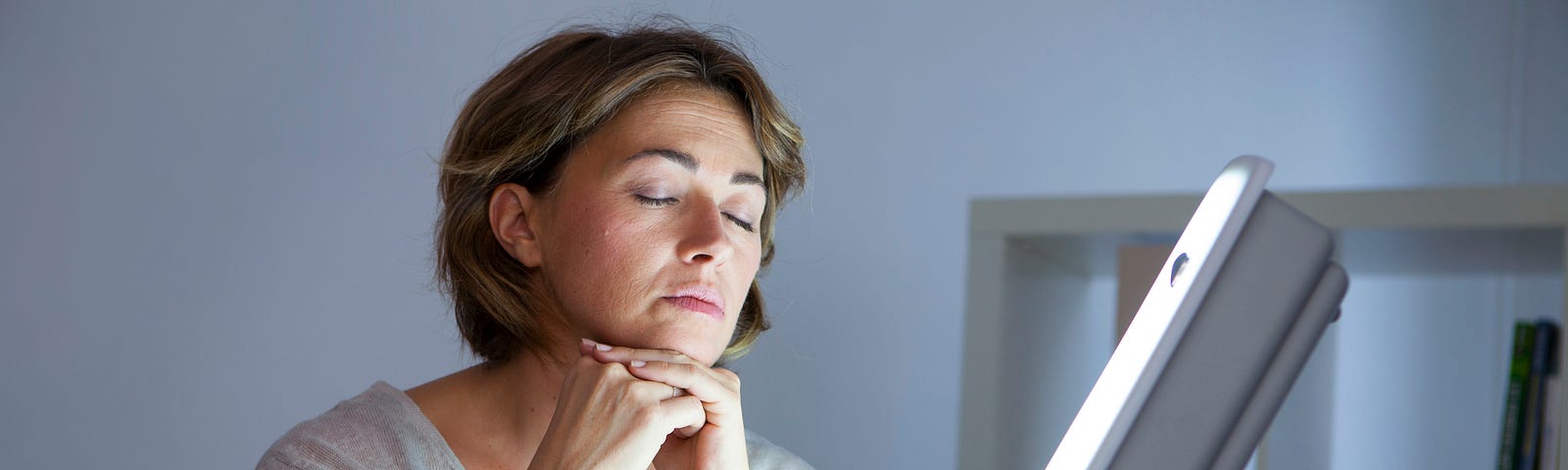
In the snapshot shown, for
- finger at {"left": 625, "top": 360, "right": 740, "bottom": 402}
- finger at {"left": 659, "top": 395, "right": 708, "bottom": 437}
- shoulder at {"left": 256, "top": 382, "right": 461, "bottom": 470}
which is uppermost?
finger at {"left": 625, "top": 360, "right": 740, "bottom": 402}

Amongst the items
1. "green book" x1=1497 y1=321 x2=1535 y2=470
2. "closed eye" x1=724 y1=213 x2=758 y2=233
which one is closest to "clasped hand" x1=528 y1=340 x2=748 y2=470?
"closed eye" x1=724 y1=213 x2=758 y2=233

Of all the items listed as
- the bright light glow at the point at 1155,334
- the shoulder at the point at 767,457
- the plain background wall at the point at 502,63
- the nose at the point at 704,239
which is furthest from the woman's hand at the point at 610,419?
the plain background wall at the point at 502,63

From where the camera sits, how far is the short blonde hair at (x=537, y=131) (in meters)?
Result: 1.21

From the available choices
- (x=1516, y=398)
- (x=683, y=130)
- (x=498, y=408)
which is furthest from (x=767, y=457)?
(x=1516, y=398)

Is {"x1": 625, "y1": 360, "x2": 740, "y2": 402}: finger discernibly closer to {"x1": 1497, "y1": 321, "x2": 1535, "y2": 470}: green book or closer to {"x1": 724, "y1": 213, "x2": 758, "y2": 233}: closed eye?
{"x1": 724, "y1": 213, "x2": 758, "y2": 233}: closed eye

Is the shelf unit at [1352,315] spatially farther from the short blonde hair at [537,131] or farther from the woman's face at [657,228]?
the woman's face at [657,228]

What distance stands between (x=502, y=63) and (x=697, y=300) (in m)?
1.29

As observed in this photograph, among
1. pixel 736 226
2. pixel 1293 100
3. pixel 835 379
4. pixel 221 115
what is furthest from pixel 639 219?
pixel 221 115

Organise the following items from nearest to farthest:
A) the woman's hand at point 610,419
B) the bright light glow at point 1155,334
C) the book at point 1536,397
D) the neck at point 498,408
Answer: the bright light glow at point 1155,334 < the woman's hand at point 610,419 < the neck at point 498,408 < the book at point 1536,397

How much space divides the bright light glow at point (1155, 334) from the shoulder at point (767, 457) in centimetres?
97

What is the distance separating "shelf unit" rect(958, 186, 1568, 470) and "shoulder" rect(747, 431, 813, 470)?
256mm

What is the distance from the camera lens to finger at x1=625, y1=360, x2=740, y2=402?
1078 mm

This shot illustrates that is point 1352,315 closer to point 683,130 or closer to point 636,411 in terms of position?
point 683,130

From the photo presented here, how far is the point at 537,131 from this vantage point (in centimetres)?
121
